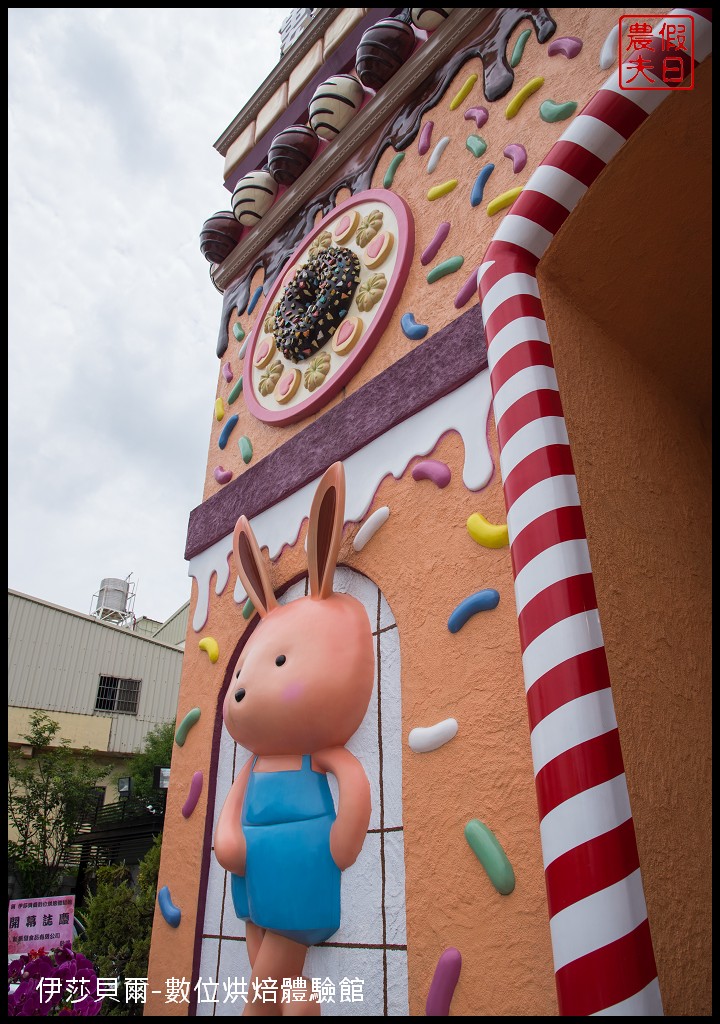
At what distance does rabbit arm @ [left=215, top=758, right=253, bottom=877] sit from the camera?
2.65 m

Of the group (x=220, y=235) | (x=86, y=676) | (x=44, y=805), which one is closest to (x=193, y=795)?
(x=220, y=235)

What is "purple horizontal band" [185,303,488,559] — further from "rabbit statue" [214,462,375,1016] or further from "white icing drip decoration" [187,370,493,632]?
"rabbit statue" [214,462,375,1016]

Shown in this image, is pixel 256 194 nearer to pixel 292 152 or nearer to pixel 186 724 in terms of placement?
pixel 292 152

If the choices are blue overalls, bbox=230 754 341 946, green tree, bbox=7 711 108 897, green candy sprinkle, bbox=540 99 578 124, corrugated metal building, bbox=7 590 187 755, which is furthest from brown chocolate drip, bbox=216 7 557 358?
corrugated metal building, bbox=7 590 187 755

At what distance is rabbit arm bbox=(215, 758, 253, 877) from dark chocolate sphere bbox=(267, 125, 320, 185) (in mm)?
3636

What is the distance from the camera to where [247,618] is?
11.3 feet

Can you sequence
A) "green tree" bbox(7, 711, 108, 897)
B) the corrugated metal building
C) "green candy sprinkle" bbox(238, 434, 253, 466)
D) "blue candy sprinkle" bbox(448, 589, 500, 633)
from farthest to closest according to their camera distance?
the corrugated metal building → "green tree" bbox(7, 711, 108, 897) → "green candy sprinkle" bbox(238, 434, 253, 466) → "blue candy sprinkle" bbox(448, 589, 500, 633)

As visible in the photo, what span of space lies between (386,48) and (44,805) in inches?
591

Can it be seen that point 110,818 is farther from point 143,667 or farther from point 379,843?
point 379,843

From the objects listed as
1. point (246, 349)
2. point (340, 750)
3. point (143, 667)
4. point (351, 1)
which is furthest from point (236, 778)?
point (143, 667)

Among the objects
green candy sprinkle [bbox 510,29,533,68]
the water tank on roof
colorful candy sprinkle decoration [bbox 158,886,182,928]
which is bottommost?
colorful candy sprinkle decoration [bbox 158,886,182,928]

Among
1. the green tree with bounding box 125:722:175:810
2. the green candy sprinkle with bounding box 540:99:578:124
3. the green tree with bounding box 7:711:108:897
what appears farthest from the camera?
the green tree with bounding box 125:722:175:810

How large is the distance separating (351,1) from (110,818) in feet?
55.5

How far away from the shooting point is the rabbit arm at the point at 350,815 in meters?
2.39
